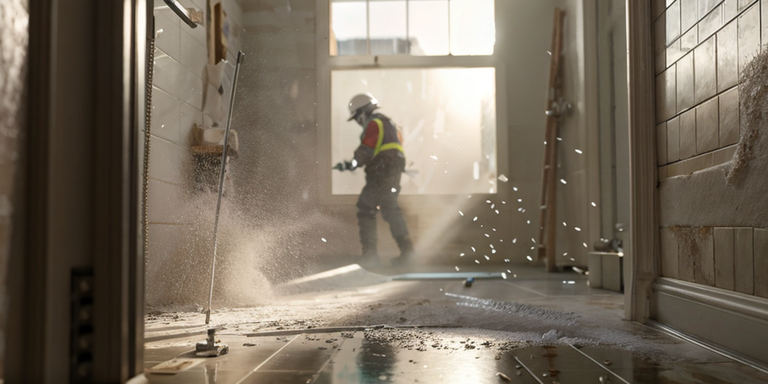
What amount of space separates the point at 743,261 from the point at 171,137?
7.37ft

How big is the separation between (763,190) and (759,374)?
0.39 meters

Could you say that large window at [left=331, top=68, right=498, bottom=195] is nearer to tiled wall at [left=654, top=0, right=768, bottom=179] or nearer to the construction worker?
the construction worker

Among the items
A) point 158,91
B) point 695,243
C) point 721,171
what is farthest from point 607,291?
point 158,91

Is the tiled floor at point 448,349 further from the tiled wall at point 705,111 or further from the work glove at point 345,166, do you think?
the work glove at point 345,166

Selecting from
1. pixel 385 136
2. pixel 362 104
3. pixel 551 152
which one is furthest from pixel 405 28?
pixel 551 152

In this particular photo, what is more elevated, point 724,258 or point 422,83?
point 422,83

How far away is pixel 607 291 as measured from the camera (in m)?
3.13

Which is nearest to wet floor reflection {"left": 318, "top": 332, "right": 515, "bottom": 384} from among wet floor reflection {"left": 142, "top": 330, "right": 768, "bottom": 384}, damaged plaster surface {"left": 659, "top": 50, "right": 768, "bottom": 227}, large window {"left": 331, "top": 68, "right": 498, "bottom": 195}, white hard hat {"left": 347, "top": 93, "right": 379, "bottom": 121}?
wet floor reflection {"left": 142, "top": 330, "right": 768, "bottom": 384}

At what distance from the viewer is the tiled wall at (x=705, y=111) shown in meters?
1.42

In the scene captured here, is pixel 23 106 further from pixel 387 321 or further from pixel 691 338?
pixel 691 338

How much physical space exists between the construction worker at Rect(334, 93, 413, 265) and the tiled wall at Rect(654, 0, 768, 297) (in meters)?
3.13

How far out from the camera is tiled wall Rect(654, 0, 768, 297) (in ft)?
4.66

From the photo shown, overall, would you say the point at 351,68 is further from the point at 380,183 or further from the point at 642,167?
the point at 642,167

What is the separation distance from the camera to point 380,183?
201 inches
